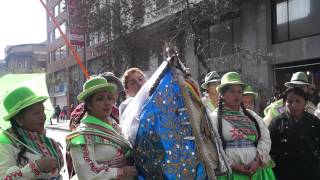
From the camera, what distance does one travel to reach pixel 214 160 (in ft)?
10.5

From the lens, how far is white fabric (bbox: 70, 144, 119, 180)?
303 centimetres

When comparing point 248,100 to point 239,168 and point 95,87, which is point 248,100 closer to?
point 239,168

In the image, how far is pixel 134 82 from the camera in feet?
15.3

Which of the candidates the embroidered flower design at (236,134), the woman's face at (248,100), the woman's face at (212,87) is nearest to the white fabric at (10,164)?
the embroidered flower design at (236,134)

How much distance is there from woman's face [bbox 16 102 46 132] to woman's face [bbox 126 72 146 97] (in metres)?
1.49

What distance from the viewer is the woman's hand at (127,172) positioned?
3.10 m

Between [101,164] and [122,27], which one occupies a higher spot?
[122,27]

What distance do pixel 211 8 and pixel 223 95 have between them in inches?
443

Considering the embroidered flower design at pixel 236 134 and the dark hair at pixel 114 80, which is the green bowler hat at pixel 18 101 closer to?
the dark hair at pixel 114 80

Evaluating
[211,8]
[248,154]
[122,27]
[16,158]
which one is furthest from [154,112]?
[122,27]

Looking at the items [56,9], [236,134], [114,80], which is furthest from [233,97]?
[56,9]

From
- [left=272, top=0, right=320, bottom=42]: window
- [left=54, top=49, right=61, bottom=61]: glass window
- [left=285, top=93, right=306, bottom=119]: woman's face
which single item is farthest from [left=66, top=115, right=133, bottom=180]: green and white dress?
[left=54, top=49, right=61, bottom=61]: glass window

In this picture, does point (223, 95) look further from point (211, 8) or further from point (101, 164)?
point (211, 8)

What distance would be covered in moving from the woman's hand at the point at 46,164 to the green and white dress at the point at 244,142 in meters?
1.71
